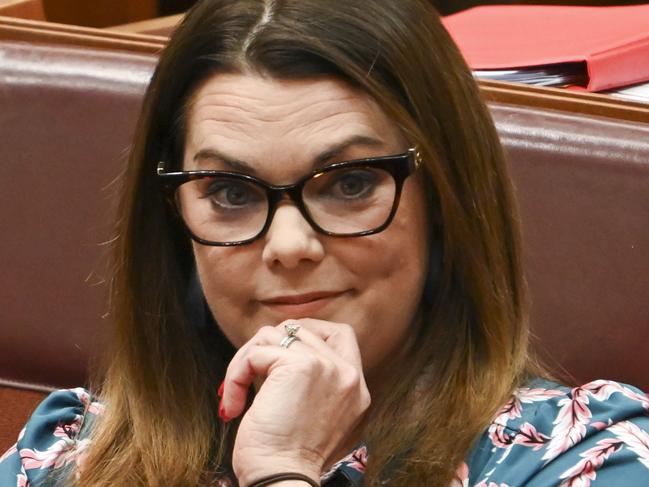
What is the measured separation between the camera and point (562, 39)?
1877 millimetres

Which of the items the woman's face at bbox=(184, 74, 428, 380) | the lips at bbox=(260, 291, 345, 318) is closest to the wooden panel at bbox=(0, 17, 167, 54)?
the woman's face at bbox=(184, 74, 428, 380)

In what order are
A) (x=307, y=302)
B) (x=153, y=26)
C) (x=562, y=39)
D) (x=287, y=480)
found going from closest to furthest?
(x=287, y=480)
(x=307, y=302)
(x=562, y=39)
(x=153, y=26)

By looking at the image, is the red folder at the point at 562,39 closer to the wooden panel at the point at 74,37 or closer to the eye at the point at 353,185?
the wooden panel at the point at 74,37

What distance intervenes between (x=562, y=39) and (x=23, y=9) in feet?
3.03

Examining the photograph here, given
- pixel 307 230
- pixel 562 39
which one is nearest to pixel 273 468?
pixel 307 230

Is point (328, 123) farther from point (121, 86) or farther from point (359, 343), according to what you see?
point (121, 86)

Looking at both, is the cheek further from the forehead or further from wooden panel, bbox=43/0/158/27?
wooden panel, bbox=43/0/158/27

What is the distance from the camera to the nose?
1.19m

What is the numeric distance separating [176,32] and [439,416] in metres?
0.49

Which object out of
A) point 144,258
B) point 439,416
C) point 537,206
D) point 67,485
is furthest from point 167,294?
point 537,206

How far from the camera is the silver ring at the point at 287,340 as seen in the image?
1.20m

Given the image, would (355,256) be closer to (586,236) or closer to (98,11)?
(586,236)

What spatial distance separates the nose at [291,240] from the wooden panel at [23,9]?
1.03 metres

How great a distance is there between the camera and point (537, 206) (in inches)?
61.6
